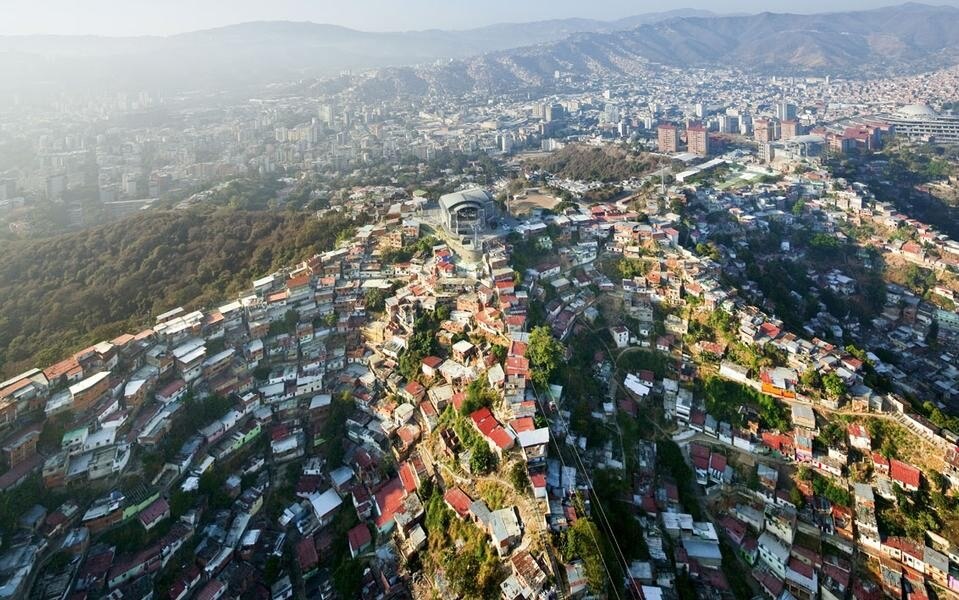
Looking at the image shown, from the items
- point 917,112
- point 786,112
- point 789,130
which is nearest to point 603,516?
point 789,130

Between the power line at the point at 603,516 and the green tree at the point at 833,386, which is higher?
the green tree at the point at 833,386

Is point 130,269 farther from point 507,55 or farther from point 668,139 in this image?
point 507,55

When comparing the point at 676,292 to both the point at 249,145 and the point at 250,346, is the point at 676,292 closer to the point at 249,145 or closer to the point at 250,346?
the point at 250,346

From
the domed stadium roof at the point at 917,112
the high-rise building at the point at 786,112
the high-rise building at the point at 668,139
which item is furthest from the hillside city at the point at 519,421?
the high-rise building at the point at 786,112

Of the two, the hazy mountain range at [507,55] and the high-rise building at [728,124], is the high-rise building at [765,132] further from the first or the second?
the hazy mountain range at [507,55]

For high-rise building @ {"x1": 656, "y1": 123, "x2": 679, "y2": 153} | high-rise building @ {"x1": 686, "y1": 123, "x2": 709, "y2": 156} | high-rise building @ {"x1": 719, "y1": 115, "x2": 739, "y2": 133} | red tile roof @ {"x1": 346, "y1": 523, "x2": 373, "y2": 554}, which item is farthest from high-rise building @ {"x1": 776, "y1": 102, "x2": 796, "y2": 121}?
red tile roof @ {"x1": 346, "y1": 523, "x2": 373, "y2": 554}

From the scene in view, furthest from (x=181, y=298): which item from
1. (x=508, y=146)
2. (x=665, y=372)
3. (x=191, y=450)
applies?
(x=508, y=146)
